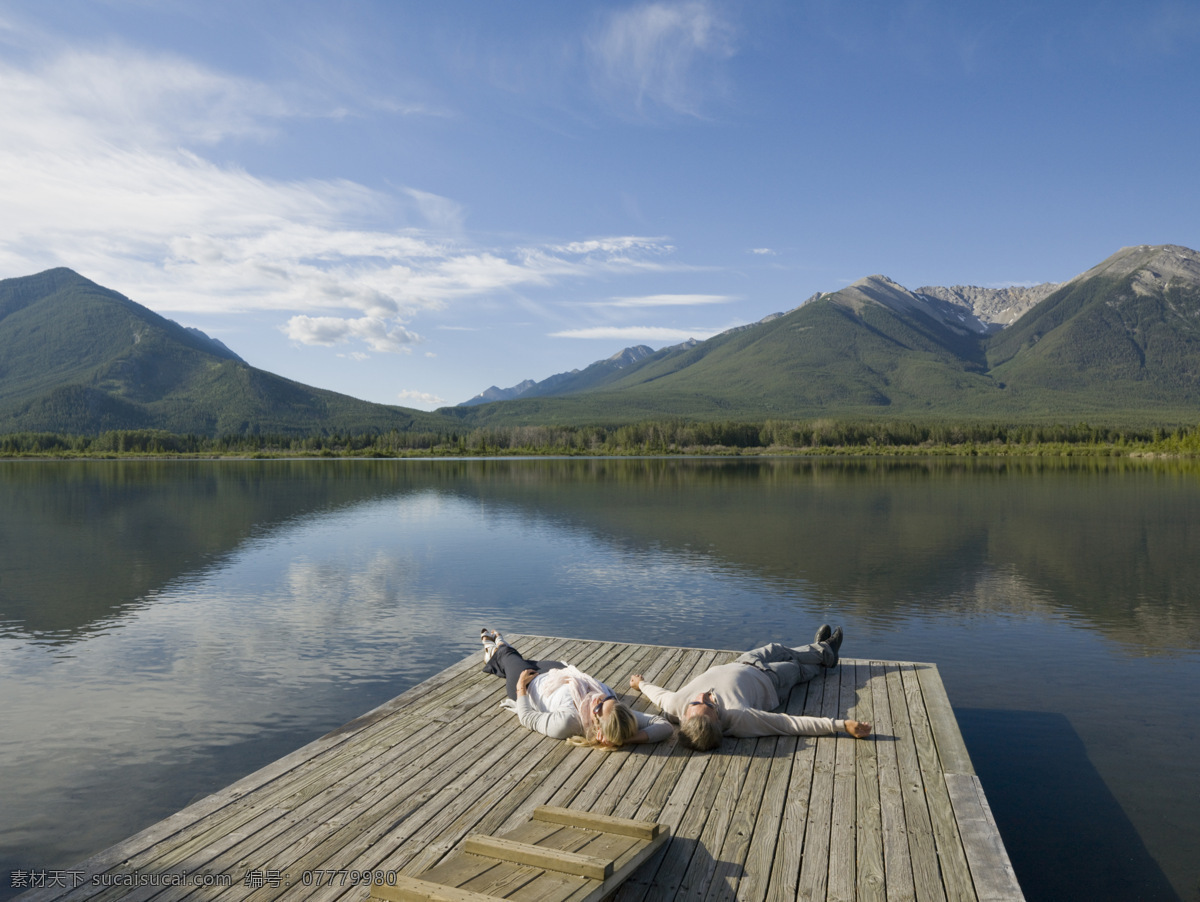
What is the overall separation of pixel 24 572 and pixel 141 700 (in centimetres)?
1630

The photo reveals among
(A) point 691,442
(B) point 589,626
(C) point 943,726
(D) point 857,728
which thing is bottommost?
(B) point 589,626

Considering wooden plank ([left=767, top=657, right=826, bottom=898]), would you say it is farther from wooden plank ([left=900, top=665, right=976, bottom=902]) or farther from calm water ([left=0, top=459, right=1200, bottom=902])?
calm water ([left=0, top=459, right=1200, bottom=902])

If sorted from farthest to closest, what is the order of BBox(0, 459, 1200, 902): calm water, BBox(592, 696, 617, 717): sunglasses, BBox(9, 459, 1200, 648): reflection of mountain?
BBox(9, 459, 1200, 648): reflection of mountain
BBox(0, 459, 1200, 902): calm water
BBox(592, 696, 617, 717): sunglasses

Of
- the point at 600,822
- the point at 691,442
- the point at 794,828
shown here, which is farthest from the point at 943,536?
the point at 691,442

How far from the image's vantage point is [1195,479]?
69.6m

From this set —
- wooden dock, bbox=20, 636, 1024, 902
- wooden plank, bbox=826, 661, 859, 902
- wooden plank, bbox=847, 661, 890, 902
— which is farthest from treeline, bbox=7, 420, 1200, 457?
wooden dock, bbox=20, 636, 1024, 902

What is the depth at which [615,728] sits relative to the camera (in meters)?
8.29

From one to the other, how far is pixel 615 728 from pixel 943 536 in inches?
1133

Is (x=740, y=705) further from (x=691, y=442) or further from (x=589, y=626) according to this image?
(x=691, y=442)

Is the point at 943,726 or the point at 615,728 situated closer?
the point at 615,728

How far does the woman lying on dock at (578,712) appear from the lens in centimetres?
837

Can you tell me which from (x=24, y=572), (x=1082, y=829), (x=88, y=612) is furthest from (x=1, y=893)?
(x=24, y=572)

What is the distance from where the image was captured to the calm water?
939 cm

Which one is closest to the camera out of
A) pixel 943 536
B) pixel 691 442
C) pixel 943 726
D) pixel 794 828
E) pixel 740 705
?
pixel 794 828
